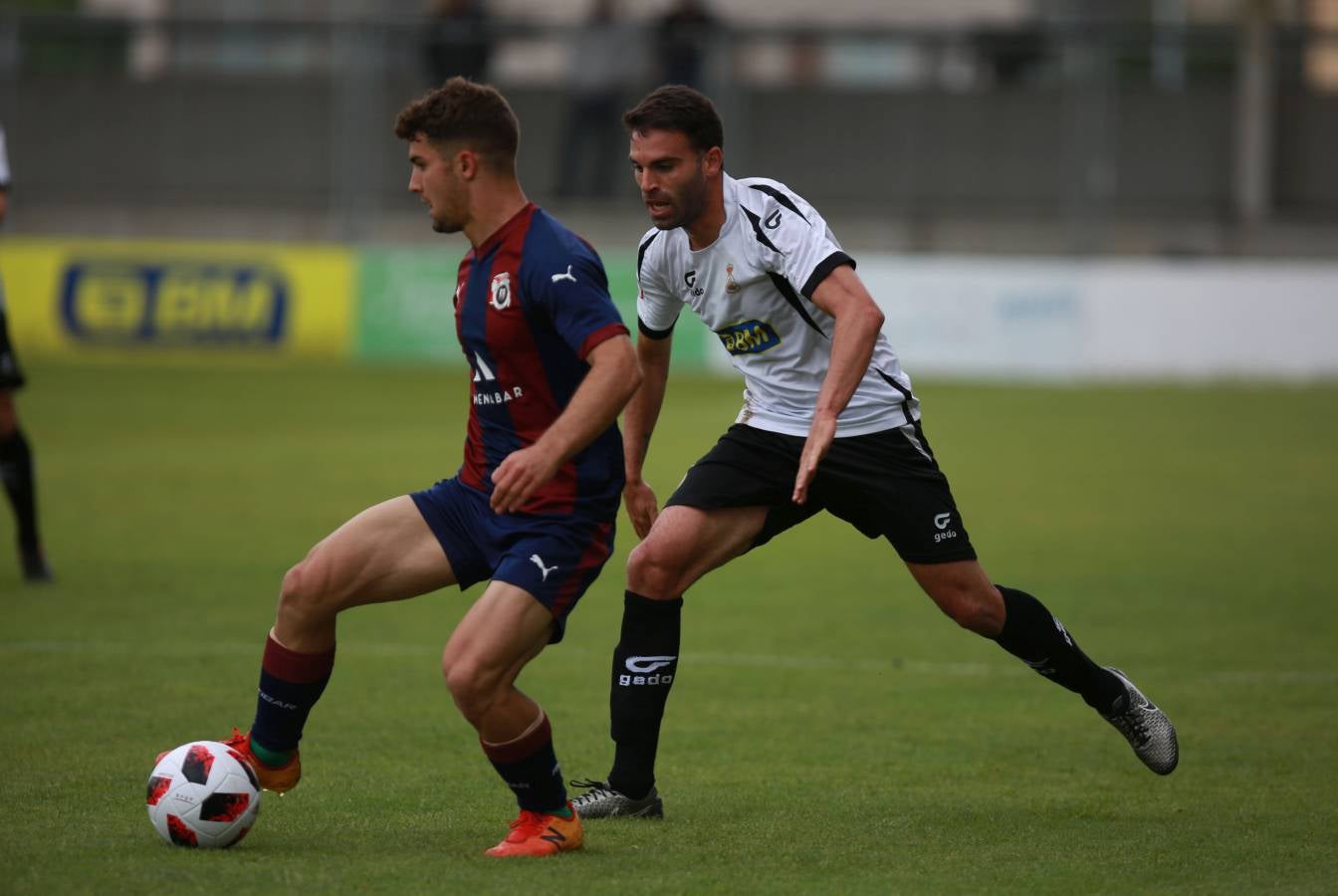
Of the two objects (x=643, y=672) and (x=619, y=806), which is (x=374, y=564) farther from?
(x=619, y=806)

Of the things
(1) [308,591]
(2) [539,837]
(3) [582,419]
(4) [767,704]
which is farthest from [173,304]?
(3) [582,419]

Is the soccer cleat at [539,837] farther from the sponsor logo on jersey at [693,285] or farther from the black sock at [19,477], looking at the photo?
the black sock at [19,477]

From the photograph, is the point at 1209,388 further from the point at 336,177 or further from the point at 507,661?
the point at 507,661

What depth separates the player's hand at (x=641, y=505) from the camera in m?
5.69

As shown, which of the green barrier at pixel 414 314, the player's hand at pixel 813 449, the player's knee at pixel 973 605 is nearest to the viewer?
the player's hand at pixel 813 449

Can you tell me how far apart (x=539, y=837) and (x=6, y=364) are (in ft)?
17.6

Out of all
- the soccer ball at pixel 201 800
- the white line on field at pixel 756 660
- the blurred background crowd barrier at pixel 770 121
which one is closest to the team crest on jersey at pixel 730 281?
the soccer ball at pixel 201 800

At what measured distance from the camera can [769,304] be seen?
5.50 m

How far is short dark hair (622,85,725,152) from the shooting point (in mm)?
5195

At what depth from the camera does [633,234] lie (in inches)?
958

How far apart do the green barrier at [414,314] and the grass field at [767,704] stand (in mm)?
8018

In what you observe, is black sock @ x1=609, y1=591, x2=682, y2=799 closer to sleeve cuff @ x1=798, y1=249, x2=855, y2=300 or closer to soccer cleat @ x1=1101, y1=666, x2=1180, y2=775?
sleeve cuff @ x1=798, y1=249, x2=855, y2=300

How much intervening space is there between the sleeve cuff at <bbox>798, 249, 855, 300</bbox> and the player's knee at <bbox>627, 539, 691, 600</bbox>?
88 cm

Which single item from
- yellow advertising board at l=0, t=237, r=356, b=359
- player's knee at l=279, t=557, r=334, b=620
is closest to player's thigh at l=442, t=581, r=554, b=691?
player's knee at l=279, t=557, r=334, b=620
